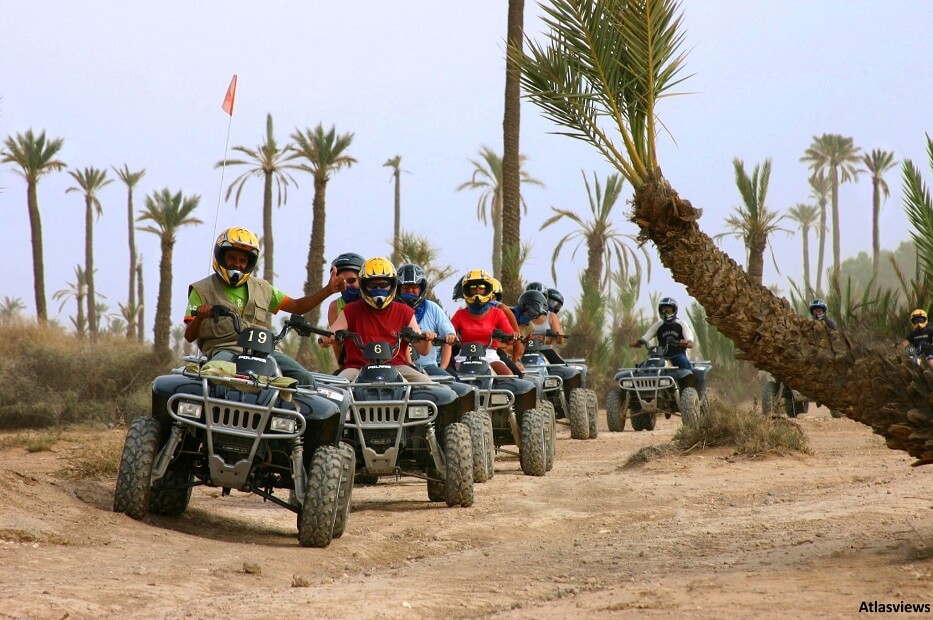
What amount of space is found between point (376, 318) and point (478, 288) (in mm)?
3950

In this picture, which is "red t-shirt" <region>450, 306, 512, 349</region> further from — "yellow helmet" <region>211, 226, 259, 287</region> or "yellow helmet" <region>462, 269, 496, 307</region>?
"yellow helmet" <region>211, 226, 259, 287</region>

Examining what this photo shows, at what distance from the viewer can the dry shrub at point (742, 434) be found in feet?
45.3

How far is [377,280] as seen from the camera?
33.0 feet

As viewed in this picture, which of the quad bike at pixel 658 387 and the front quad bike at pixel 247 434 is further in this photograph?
the quad bike at pixel 658 387

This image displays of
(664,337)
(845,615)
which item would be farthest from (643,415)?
(845,615)

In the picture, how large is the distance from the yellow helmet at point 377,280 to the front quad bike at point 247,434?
1.82m

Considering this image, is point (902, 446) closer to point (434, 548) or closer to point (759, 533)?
point (759, 533)

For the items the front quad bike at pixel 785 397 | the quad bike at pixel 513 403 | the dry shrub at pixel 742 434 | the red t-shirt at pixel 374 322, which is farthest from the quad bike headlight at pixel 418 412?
the front quad bike at pixel 785 397

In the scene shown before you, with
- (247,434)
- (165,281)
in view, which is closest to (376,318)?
(247,434)

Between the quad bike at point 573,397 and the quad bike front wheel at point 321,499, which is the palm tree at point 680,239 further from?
the quad bike at point 573,397

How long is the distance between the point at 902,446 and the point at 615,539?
233cm

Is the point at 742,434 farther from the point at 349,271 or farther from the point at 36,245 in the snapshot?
the point at 36,245

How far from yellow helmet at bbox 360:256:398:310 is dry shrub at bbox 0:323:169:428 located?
13223 millimetres

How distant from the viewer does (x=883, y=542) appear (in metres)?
6.98
